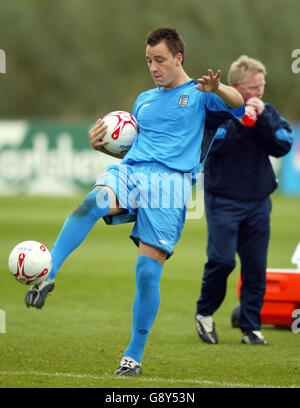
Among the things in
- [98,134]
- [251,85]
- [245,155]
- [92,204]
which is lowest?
[92,204]

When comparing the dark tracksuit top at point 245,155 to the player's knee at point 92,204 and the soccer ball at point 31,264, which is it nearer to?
the player's knee at point 92,204

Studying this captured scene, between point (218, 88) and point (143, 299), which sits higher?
point (218, 88)

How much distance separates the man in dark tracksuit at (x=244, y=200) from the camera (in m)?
6.97

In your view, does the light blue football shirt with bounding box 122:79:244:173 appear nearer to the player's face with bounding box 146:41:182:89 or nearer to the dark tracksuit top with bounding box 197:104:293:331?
the player's face with bounding box 146:41:182:89

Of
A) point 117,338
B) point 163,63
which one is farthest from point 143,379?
point 163,63

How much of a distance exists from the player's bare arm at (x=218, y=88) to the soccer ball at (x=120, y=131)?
0.64 meters

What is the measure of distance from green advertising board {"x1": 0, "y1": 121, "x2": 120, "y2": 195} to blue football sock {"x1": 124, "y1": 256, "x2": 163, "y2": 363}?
68.6 ft

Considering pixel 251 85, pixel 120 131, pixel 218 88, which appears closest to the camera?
pixel 218 88

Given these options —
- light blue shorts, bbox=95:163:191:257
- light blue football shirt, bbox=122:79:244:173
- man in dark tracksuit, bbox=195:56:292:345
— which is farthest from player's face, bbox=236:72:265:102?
light blue shorts, bbox=95:163:191:257

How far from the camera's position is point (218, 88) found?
5383mm

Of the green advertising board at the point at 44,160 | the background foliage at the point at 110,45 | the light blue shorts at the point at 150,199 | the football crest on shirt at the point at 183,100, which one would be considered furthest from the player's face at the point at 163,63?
the background foliage at the point at 110,45

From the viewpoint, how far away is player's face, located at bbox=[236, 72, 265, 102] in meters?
6.97

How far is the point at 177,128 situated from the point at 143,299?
1.20 metres

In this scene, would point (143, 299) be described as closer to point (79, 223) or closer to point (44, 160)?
point (79, 223)
